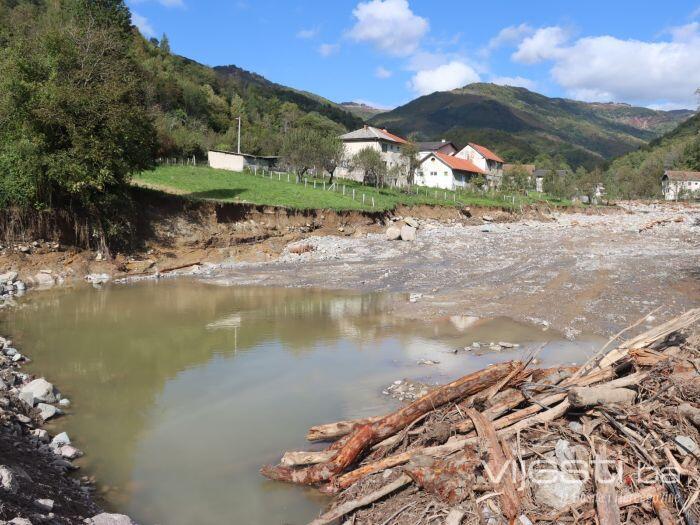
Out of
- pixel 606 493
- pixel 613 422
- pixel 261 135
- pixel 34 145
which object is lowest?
pixel 606 493

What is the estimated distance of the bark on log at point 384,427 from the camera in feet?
26.1

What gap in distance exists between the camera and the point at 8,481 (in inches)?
242

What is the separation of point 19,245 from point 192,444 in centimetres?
2280

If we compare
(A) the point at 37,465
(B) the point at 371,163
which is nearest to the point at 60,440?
(A) the point at 37,465

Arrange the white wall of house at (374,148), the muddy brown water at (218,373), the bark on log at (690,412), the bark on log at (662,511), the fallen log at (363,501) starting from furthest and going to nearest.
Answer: the white wall of house at (374,148) < the muddy brown water at (218,373) < the fallen log at (363,501) < the bark on log at (690,412) < the bark on log at (662,511)

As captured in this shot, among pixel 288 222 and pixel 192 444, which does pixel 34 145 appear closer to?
pixel 288 222

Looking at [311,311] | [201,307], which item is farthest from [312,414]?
[201,307]

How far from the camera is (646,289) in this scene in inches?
872

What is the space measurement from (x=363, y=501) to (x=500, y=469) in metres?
1.92

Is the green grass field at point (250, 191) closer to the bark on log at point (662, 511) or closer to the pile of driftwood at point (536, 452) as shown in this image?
the pile of driftwood at point (536, 452)

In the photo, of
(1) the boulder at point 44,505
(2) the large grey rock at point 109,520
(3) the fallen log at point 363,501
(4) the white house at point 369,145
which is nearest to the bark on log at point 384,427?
(3) the fallen log at point 363,501

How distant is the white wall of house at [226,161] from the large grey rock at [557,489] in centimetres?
5723

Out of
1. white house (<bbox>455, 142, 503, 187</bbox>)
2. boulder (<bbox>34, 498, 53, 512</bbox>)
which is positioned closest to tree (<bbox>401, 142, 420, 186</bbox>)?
white house (<bbox>455, 142, 503, 187</bbox>)

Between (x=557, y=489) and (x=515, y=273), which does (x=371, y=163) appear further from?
(x=557, y=489)
